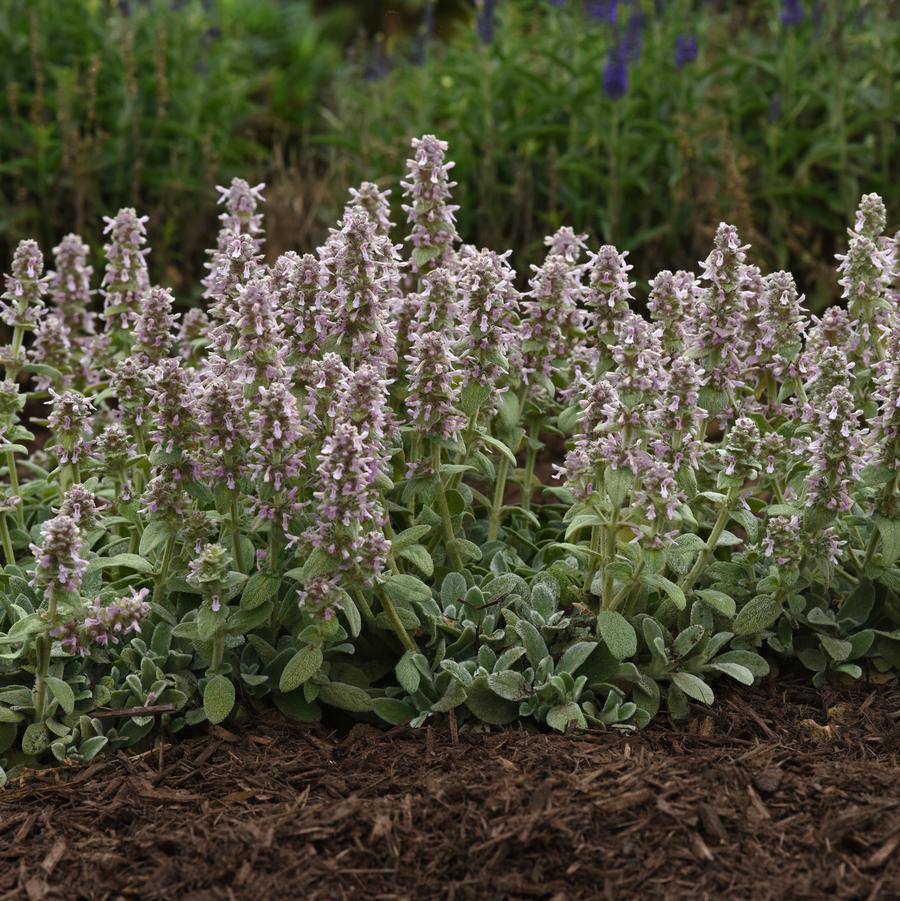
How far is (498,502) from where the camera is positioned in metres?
4.42

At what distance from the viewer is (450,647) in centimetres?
391

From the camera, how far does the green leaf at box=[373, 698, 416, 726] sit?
375 centimetres

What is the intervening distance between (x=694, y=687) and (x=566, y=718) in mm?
381

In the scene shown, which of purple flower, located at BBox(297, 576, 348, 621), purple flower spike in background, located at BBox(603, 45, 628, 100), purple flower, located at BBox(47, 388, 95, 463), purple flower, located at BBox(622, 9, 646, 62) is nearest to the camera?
purple flower, located at BBox(297, 576, 348, 621)

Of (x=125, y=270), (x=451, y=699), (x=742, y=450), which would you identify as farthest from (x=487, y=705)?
(x=125, y=270)

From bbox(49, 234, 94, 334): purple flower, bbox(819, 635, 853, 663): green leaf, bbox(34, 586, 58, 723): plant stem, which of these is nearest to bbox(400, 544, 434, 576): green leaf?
bbox(34, 586, 58, 723): plant stem

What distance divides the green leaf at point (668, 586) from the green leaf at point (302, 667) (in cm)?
91

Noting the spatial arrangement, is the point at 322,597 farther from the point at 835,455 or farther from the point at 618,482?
the point at 835,455

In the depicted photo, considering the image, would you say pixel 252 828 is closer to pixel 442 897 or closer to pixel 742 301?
pixel 442 897

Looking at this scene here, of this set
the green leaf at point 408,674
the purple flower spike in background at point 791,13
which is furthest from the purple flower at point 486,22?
the green leaf at point 408,674

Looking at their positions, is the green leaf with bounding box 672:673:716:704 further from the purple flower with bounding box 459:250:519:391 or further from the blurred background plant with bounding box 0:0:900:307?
the blurred background plant with bounding box 0:0:900:307

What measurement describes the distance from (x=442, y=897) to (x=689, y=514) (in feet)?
3.93

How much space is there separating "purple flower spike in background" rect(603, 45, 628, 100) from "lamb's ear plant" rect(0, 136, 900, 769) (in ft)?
10.0

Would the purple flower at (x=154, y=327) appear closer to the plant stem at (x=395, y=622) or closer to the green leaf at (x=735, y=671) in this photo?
the plant stem at (x=395, y=622)
